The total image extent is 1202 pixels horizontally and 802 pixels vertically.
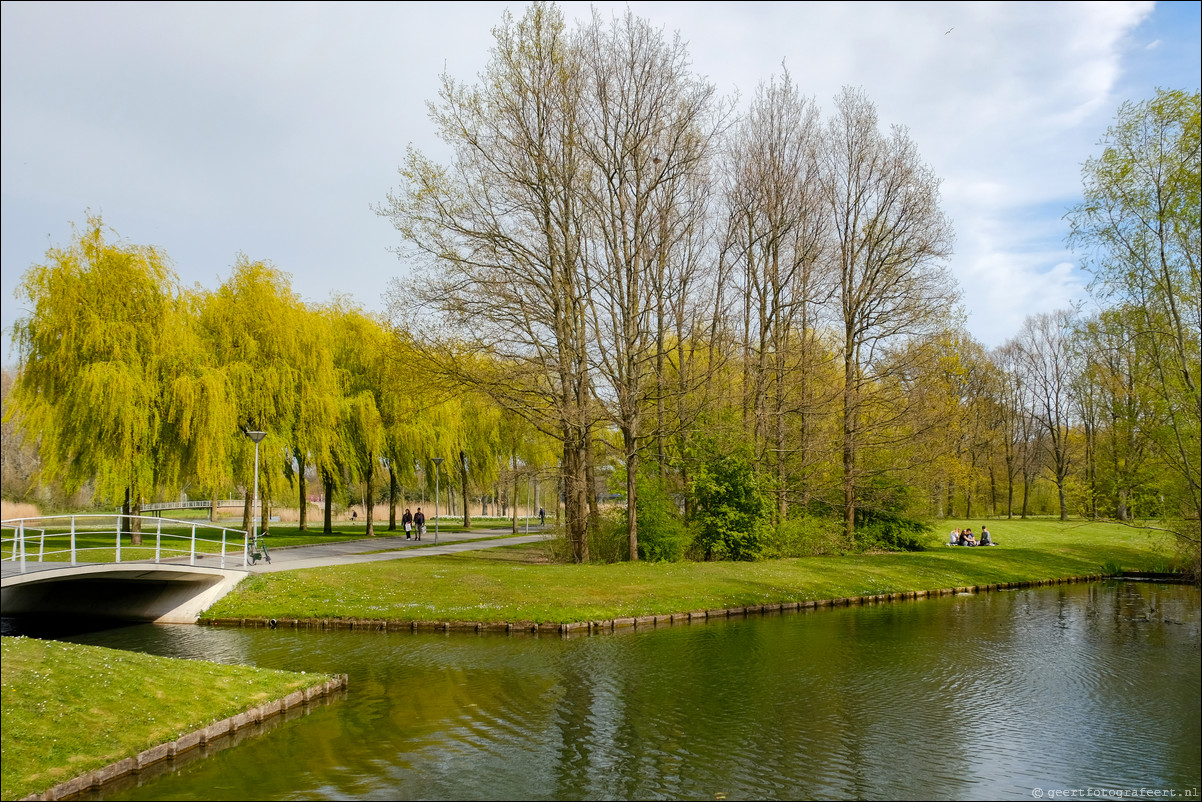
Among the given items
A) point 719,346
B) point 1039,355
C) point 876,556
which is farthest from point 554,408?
point 1039,355

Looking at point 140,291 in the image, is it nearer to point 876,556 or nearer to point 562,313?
point 562,313

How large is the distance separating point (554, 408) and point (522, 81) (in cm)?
1102

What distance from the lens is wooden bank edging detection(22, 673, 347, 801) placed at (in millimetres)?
9164

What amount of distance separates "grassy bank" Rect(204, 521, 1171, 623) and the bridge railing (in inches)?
82.5

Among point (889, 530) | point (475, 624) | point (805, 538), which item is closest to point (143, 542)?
point (475, 624)

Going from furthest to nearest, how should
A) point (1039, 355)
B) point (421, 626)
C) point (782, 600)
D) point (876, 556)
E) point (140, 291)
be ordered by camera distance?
point (1039, 355)
point (876, 556)
point (140, 291)
point (782, 600)
point (421, 626)

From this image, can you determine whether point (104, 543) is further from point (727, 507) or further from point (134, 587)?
point (727, 507)

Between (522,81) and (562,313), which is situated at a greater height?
(522,81)

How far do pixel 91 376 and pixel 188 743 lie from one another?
66.5ft

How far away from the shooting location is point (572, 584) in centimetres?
2372

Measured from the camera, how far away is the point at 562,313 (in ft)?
92.1

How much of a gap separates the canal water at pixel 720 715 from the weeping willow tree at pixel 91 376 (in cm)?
929

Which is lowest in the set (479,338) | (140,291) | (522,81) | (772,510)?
Result: (772,510)

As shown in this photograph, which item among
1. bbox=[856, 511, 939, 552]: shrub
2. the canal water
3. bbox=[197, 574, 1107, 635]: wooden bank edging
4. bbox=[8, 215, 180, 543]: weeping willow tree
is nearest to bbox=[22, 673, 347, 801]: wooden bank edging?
the canal water
